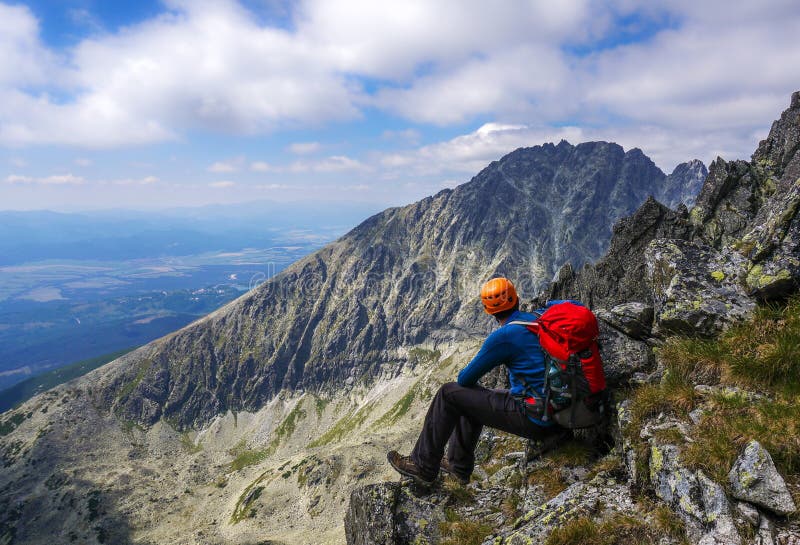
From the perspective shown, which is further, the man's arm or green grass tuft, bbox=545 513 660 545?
the man's arm

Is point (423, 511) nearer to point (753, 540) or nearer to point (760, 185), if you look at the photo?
point (753, 540)

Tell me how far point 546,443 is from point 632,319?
186 inches

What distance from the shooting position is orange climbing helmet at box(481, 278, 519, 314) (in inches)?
392

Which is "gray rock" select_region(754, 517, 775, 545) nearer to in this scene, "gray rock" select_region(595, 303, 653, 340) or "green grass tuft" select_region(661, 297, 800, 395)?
"green grass tuft" select_region(661, 297, 800, 395)

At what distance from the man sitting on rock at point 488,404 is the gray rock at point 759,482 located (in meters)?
3.59

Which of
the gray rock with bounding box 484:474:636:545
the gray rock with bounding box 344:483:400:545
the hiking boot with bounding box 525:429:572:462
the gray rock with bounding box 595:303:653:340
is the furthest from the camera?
the gray rock with bounding box 595:303:653:340

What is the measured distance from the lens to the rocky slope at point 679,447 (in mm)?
6344

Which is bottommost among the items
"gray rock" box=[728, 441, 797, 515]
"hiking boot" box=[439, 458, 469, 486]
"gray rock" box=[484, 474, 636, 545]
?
"hiking boot" box=[439, 458, 469, 486]

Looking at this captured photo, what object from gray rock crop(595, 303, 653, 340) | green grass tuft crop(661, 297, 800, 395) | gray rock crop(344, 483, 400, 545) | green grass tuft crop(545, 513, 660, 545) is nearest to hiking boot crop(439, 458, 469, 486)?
gray rock crop(344, 483, 400, 545)

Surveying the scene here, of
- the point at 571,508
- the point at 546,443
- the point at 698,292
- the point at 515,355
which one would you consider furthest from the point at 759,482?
the point at 698,292

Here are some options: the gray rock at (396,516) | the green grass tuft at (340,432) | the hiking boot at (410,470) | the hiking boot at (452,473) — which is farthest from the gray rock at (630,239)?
the green grass tuft at (340,432)

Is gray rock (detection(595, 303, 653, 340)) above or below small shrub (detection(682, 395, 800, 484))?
above

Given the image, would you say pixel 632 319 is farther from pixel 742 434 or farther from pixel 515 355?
pixel 742 434

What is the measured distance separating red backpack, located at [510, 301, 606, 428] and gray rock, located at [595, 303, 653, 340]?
3.70 m
